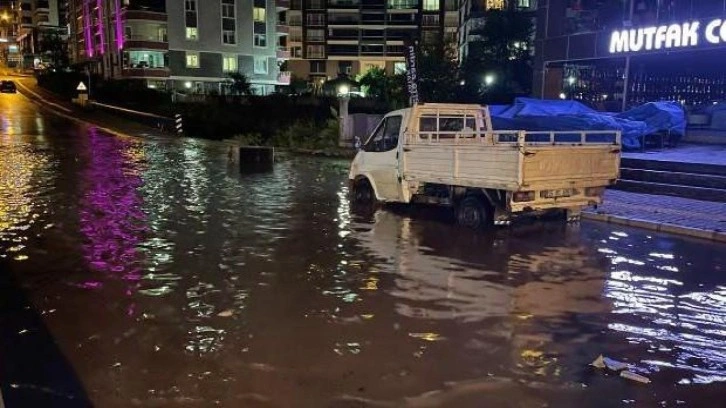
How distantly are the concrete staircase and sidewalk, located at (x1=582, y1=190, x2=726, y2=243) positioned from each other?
0.35m

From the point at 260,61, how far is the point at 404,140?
6503 centimetres

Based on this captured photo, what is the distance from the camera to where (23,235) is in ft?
35.4

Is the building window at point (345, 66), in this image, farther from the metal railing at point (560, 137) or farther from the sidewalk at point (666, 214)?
the sidewalk at point (666, 214)

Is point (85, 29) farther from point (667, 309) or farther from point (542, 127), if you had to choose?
point (667, 309)

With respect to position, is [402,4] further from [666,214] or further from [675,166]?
[666,214]

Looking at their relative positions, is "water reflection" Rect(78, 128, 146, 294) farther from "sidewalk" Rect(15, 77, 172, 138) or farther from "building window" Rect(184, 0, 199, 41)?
"building window" Rect(184, 0, 199, 41)

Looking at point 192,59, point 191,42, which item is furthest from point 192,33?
point 192,59

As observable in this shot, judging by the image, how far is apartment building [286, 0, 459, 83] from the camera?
305ft

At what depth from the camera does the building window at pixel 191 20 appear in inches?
2680

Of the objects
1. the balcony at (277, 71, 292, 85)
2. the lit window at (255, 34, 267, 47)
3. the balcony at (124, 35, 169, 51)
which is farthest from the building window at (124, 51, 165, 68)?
the balcony at (277, 71, 292, 85)

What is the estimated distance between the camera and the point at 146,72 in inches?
2613

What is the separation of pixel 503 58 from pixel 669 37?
18246 millimetres

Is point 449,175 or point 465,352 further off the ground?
point 449,175

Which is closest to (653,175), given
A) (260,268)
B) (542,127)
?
(542,127)
